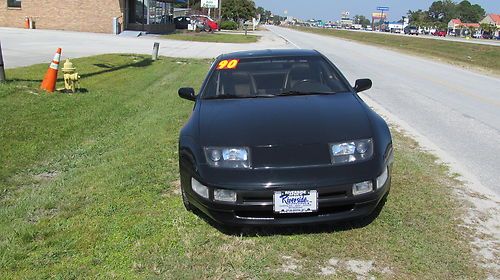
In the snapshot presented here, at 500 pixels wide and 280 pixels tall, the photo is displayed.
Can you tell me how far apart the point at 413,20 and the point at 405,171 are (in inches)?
7318

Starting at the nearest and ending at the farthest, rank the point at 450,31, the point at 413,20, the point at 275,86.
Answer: the point at 275,86 → the point at 450,31 → the point at 413,20

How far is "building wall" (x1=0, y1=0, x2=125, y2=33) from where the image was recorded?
37.0 m

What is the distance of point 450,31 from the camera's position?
475 feet

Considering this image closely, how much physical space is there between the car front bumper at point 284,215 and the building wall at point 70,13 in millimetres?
35762

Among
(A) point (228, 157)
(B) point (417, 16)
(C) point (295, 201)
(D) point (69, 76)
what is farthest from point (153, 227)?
(B) point (417, 16)

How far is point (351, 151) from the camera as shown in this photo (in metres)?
3.83

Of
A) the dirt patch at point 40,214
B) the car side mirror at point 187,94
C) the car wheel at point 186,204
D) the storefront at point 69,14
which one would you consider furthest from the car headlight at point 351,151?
the storefront at point 69,14

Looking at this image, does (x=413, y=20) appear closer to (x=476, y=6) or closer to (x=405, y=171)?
(x=476, y=6)

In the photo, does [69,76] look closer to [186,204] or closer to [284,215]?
[186,204]

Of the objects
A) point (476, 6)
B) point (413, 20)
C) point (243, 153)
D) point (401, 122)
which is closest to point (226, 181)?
point (243, 153)

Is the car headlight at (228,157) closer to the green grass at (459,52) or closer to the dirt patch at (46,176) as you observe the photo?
the dirt patch at (46,176)

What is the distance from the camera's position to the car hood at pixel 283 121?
3914 mm

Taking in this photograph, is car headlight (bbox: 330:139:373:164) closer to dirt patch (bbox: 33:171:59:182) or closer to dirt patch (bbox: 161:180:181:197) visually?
dirt patch (bbox: 161:180:181:197)

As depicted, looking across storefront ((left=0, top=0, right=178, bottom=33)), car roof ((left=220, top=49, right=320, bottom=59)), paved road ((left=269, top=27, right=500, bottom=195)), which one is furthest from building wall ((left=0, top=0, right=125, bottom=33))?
car roof ((left=220, top=49, right=320, bottom=59))
